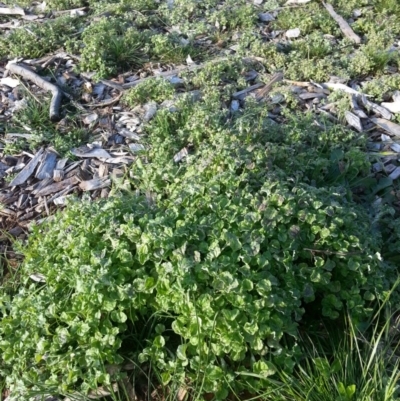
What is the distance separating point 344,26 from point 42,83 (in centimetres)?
270

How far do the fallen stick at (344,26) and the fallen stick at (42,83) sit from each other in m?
2.55

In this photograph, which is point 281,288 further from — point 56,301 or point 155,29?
point 155,29

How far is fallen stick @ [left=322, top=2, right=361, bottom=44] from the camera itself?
200 inches

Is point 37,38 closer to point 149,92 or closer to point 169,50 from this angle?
point 169,50

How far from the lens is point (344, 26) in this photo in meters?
5.22

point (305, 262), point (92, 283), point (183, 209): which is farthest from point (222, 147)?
point (92, 283)

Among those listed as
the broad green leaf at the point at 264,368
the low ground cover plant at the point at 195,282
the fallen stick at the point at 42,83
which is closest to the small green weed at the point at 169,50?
the fallen stick at the point at 42,83

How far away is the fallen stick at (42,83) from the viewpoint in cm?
438

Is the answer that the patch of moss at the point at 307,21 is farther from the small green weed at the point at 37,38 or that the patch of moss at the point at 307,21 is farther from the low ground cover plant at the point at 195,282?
the low ground cover plant at the point at 195,282

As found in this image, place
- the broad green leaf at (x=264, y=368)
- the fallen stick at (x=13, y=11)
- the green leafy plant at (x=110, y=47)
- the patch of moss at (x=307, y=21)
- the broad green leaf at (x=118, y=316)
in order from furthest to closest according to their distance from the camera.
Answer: the fallen stick at (x=13, y=11) < the patch of moss at (x=307, y=21) < the green leafy plant at (x=110, y=47) < the broad green leaf at (x=118, y=316) < the broad green leaf at (x=264, y=368)

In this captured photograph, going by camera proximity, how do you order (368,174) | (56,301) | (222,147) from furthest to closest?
(368,174), (222,147), (56,301)

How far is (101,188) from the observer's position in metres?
3.81

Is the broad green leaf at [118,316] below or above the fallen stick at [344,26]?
above

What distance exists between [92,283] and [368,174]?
203cm
